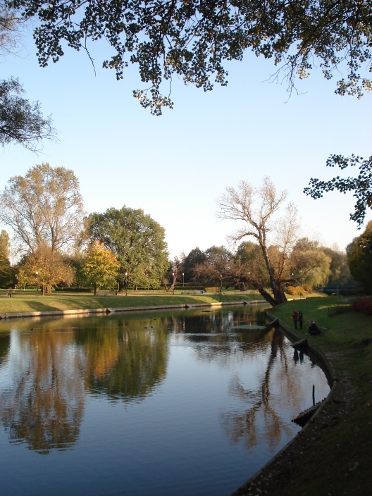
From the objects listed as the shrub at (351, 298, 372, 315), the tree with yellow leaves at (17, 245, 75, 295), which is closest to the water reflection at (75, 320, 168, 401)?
the shrub at (351, 298, 372, 315)

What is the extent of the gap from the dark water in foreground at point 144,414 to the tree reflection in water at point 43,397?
0.04m

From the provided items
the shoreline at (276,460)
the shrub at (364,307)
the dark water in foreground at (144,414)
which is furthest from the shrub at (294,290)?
the shoreline at (276,460)

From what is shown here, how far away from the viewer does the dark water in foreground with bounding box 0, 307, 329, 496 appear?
8.52 metres

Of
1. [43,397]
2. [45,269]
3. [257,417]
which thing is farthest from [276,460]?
[45,269]

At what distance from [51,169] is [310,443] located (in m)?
49.2

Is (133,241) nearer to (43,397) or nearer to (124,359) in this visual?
(124,359)

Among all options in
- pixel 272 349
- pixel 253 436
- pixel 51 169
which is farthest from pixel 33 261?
pixel 253 436

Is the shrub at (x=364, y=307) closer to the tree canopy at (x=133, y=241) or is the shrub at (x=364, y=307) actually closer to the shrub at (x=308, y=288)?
the shrub at (x=308, y=288)

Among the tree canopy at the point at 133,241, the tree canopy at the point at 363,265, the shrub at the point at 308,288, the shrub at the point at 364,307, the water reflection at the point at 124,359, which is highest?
the tree canopy at the point at 133,241

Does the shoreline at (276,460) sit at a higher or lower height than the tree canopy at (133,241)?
lower

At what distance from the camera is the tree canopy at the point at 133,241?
244 feet

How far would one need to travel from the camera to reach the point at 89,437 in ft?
35.1

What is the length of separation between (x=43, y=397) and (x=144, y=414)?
12.1 ft

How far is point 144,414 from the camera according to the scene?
40.4 feet
